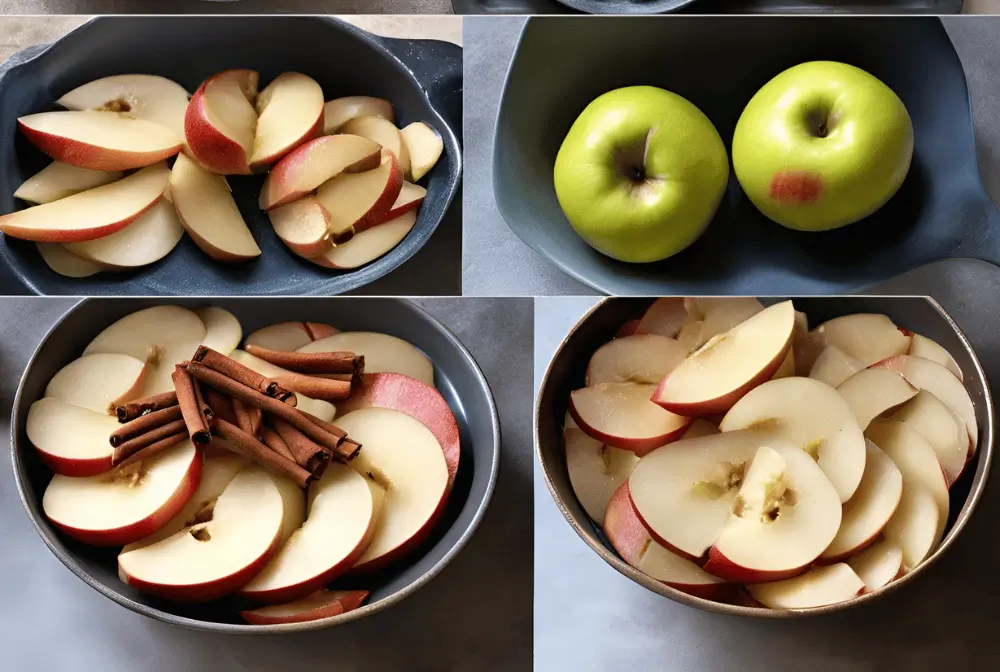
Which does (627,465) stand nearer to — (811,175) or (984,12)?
(811,175)

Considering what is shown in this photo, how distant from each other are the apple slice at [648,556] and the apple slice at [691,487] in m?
0.01

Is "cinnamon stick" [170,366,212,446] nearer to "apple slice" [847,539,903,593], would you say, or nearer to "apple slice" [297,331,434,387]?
"apple slice" [297,331,434,387]

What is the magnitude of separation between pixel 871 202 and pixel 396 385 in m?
0.34

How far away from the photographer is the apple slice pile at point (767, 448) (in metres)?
0.55

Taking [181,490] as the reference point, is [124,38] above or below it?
above

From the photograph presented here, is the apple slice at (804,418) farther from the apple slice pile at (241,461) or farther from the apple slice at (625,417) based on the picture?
the apple slice pile at (241,461)

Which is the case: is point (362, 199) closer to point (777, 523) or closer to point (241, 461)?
point (241, 461)

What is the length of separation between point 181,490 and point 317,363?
12 cm

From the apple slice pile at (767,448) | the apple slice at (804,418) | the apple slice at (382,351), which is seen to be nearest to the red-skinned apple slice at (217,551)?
the apple slice at (382,351)

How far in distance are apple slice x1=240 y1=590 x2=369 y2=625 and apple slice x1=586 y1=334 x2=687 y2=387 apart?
0.21 m

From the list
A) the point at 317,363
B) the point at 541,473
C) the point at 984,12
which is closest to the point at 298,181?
the point at 317,363

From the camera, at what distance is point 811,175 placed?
549 mm

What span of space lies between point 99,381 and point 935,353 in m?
0.57

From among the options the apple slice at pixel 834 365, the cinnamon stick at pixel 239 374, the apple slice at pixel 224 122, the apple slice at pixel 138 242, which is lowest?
the cinnamon stick at pixel 239 374
